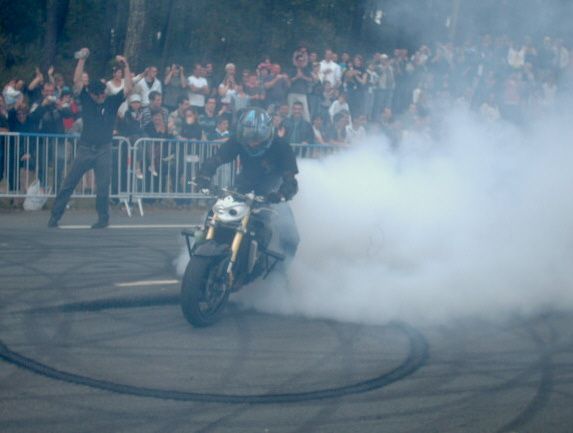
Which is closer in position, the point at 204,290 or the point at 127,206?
the point at 204,290

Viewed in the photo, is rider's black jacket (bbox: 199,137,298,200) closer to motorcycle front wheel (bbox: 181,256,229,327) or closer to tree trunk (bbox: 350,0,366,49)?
motorcycle front wheel (bbox: 181,256,229,327)

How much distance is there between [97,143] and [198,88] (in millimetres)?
5553

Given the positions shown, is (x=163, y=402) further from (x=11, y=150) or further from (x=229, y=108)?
(x=229, y=108)

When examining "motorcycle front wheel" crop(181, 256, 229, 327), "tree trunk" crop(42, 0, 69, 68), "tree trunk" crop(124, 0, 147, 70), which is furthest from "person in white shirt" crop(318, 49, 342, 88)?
"motorcycle front wheel" crop(181, 256, 229, 327)

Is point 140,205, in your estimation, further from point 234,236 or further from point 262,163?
point 234,236

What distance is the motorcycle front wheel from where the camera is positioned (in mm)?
7395

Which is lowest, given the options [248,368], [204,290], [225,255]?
[248,368]

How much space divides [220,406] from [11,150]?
9.41 m

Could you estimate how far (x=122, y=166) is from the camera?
14852mm

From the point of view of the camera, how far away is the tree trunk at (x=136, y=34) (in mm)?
19484

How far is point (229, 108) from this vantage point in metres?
17.5

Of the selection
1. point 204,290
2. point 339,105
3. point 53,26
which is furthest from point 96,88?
point 53,26

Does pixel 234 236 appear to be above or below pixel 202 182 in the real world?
below

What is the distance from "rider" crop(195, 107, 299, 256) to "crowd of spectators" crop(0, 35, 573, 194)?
91.4 inches
